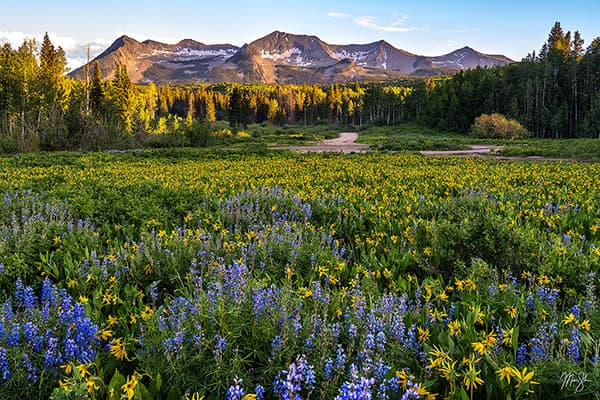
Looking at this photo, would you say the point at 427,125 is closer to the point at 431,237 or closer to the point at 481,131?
the point at 481,131

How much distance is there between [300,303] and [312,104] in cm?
13498

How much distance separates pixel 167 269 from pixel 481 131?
59271mm

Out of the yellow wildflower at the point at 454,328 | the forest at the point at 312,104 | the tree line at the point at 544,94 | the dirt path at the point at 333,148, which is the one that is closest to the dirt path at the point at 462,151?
the dirt path at the point at 333,148

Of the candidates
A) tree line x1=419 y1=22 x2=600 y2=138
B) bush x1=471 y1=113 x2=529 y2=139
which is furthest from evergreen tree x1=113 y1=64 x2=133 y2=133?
tree line x1=419 y1=22 x2=600 y2=138

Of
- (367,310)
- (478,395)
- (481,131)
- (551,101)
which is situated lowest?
(478,395)

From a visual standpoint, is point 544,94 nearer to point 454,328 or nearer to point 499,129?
point 499,129

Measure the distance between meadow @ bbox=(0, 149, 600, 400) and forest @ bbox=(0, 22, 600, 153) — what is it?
2666cm

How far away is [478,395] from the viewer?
2295 mm

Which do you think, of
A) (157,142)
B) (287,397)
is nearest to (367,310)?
(287,397)

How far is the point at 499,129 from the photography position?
53812 millimetres

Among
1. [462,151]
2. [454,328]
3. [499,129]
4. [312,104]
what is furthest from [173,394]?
[312,104]

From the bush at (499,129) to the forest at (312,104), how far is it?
11.4 meters

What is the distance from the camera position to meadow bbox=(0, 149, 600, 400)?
6.98 ft

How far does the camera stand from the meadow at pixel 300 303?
83.8 inches
